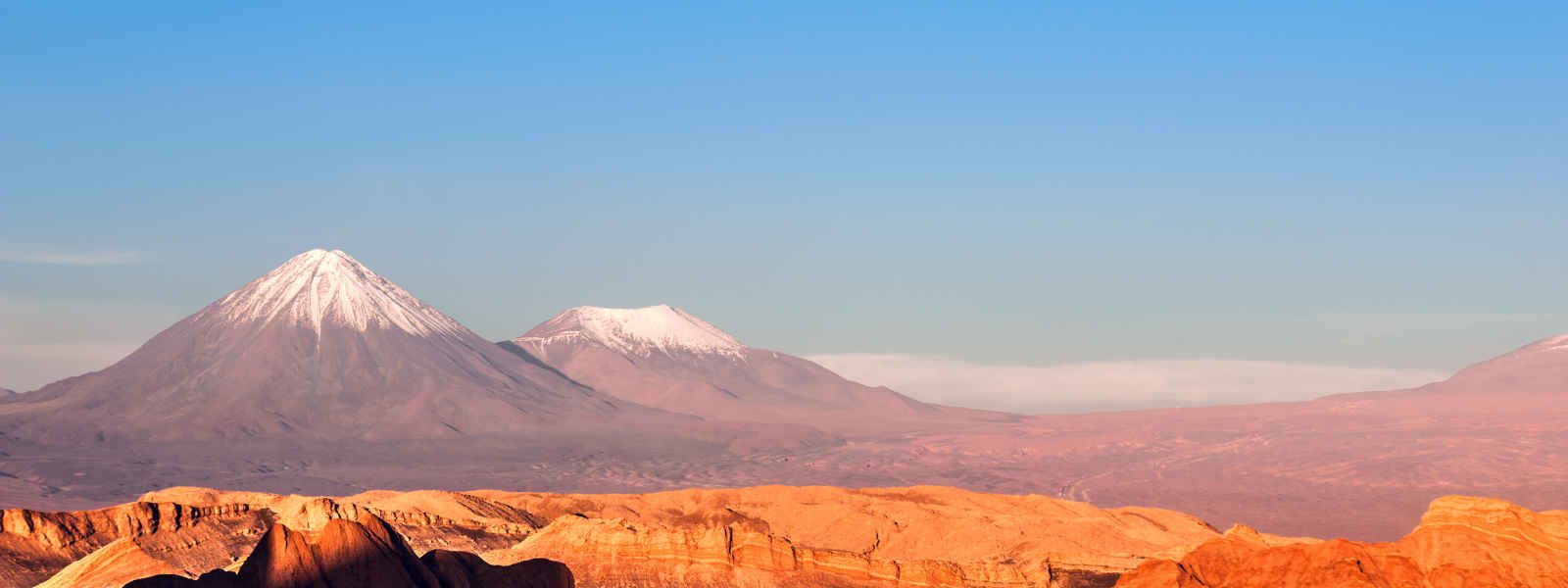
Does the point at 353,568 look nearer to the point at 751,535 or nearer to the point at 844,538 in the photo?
the point at 751,535

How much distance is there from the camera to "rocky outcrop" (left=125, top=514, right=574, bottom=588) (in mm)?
72562

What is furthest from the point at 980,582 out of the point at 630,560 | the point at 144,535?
the point at 144,535

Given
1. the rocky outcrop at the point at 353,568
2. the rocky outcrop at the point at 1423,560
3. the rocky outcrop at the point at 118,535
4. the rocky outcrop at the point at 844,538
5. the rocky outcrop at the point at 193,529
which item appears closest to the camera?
the rocky outcrop at the point at 353,568

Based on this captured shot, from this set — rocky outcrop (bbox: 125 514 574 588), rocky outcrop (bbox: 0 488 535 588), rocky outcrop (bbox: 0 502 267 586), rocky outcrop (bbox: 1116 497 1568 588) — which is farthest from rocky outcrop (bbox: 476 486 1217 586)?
rocky outcrop (bbox: 0 502 267 586)

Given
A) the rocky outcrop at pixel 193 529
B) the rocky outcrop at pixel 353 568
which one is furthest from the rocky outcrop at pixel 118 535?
the rocky outcrop at pixel 353 568

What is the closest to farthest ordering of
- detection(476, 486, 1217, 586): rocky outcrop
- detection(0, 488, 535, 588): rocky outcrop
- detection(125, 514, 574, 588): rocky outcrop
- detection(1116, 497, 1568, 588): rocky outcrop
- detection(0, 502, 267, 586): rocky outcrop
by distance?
detection(125, 514, 574, 588): rocky outcrop → detection(1116, 497, 1568, 588): rocky outcrop → detection(476, 486, 1217, 586): rocky outcrop → detection(0, 502, 267, 586): rocky outcrop → detection(0, 488, 535, 588): rocky outcrop

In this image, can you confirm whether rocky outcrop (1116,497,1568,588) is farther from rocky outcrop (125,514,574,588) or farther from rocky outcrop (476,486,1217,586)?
rocky outcrop (125,514,574,588)

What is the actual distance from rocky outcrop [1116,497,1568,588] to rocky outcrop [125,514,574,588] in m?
28.6

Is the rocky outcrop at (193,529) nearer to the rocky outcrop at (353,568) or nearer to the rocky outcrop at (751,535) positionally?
the rocky outcrop at (751,535)

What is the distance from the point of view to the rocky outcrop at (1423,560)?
9200cm

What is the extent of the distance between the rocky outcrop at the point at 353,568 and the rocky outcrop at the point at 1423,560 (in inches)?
1125

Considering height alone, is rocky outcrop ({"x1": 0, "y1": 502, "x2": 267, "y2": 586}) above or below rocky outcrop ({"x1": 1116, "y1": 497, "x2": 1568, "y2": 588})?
above

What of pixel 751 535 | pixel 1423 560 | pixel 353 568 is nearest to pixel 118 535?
pixel 751 535

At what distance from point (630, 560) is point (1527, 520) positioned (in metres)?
41.0
